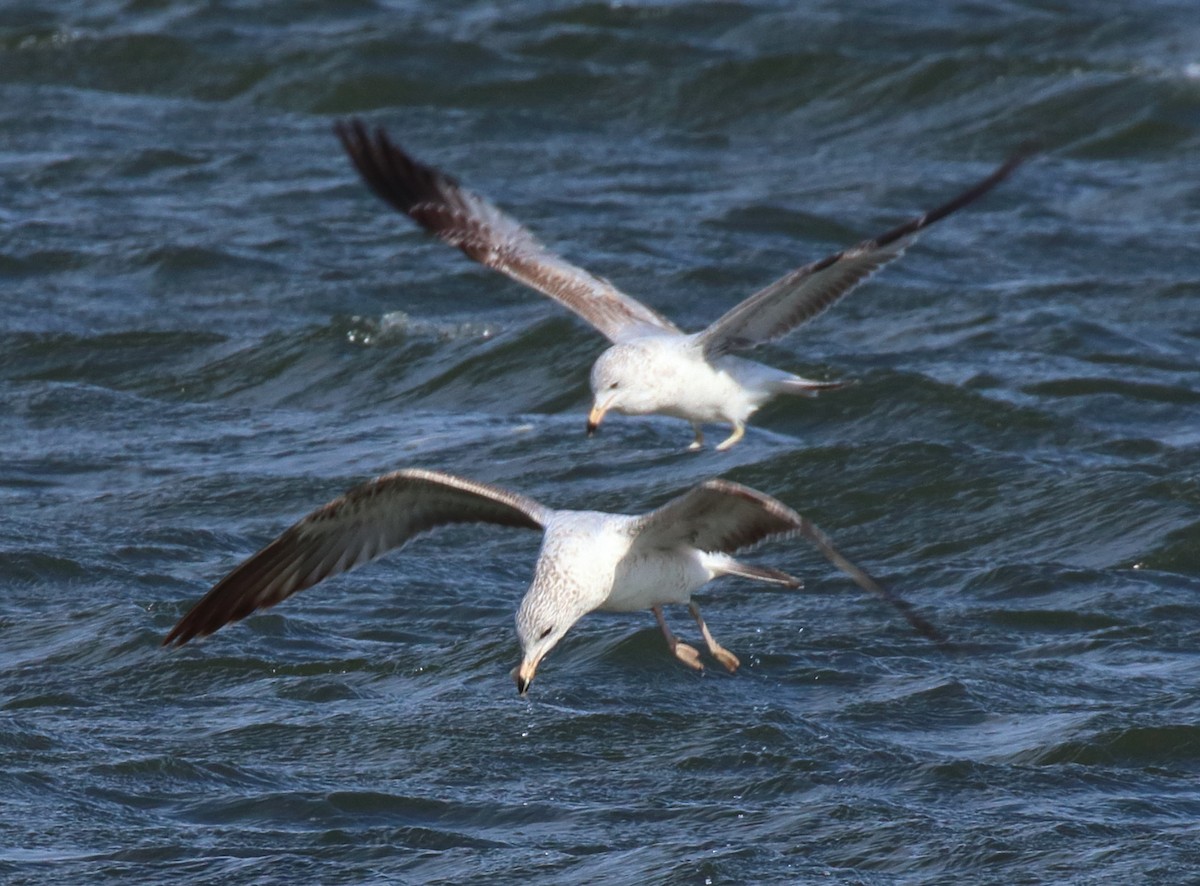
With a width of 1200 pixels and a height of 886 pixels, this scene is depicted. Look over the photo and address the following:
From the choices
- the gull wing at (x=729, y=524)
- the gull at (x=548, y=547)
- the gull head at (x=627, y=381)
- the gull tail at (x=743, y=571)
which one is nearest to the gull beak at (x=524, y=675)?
the gull at (x=548, y=547)

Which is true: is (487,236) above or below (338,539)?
above

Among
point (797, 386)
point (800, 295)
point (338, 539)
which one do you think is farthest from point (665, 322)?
point (338, 539)

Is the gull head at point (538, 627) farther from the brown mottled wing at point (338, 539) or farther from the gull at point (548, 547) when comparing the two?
the brown mottled wing at point (338, 539)

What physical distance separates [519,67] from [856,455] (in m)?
7.82

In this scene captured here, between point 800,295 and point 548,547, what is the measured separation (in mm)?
2235

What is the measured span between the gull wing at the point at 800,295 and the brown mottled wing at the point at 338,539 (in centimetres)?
154

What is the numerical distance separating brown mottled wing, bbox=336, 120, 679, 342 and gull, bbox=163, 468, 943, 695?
2.07 meters

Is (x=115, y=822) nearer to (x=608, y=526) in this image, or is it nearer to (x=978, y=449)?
(x=608, y=526)

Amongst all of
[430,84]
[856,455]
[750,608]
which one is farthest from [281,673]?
[430,84]

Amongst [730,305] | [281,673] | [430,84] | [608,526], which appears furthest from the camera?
[430,84]

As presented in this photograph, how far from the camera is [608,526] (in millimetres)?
6594

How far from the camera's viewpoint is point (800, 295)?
838cm

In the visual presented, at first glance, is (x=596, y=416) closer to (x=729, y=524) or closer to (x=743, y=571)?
(x=743, y=571)

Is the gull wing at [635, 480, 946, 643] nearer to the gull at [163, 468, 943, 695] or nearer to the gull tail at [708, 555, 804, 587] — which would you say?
the gull at [163, 468, 943, 695]
